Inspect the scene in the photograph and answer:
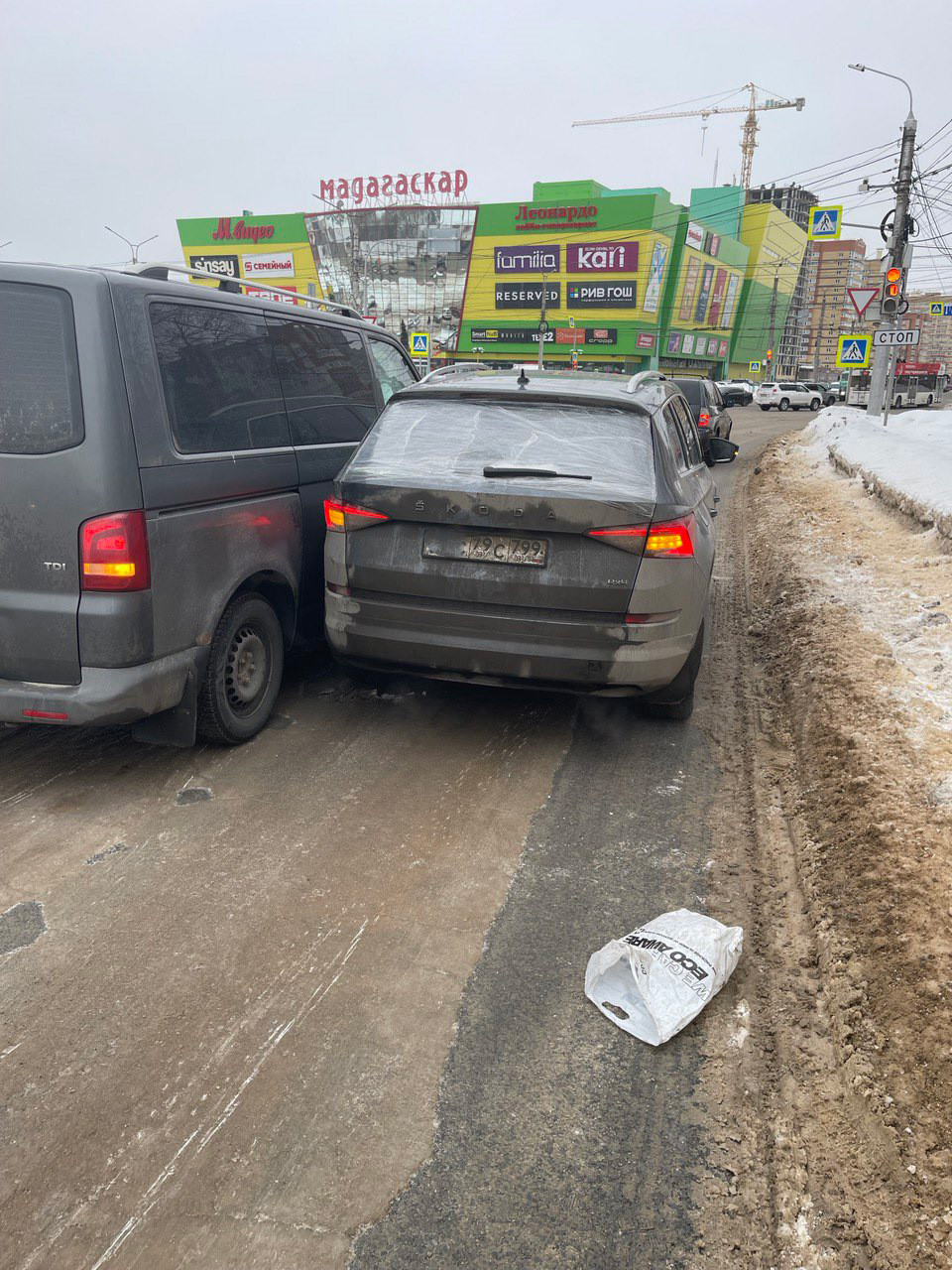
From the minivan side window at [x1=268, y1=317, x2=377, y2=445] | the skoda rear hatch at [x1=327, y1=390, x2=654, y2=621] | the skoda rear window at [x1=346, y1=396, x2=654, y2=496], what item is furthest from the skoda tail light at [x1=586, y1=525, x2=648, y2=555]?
the minivan side window at [x1=268, y1=317, x2=377, y2=445]

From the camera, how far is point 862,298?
20.9m

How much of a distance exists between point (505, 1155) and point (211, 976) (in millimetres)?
1105

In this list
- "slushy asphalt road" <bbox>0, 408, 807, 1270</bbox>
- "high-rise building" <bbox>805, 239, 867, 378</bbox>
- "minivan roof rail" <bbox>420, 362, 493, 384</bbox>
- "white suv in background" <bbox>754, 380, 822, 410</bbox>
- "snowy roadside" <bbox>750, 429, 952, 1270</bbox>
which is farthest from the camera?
"high-rise building" <bbox>805, 239, 867, 378</bbox>

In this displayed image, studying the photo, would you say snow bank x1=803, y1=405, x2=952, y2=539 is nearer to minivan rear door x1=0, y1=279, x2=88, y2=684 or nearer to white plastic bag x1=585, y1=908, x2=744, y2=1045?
white plastic bag x1=585, y1=908, x2=744, y2=1045

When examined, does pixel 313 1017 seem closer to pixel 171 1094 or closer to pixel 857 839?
pixel 171 1094

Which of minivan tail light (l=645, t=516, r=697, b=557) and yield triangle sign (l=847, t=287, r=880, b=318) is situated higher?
yield triangle sign (l=847, t=287, r=880, b=318)

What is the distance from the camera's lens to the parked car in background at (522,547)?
408 cm

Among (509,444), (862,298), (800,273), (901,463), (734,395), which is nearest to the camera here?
(509,444)

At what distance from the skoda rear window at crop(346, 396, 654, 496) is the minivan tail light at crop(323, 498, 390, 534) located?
0.53ft

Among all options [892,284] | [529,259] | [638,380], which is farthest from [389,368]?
[529,259]

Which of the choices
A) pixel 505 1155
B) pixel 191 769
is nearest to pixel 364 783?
pixel 191 769

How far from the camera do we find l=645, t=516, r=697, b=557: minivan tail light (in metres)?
4.07

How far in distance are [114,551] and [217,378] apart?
43.7 inches

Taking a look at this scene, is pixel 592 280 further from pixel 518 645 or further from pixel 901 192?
pixel 518 645
